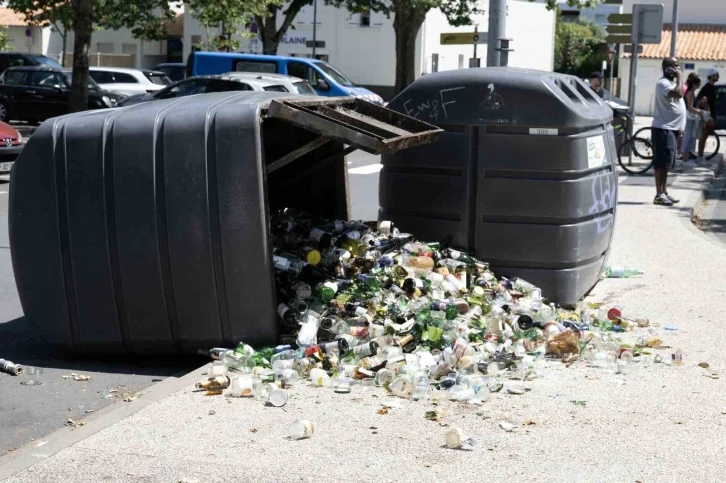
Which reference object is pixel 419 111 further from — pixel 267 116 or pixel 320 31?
pixel 320 31

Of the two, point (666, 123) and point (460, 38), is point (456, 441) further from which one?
point (460, 38)

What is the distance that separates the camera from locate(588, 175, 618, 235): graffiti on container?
7855 mm

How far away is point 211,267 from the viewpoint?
6.20m

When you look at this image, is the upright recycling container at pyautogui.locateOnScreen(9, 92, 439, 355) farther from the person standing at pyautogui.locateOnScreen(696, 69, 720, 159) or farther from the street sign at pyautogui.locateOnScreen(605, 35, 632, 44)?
the person standing at pyautogui.locateOnScreen(696, 69, 720, 159)

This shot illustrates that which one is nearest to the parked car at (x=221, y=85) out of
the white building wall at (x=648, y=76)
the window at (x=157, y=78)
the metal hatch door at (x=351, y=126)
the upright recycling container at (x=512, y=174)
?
the window at (x=157, y=78)

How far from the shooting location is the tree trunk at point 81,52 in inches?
996

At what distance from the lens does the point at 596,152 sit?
7.92 meters

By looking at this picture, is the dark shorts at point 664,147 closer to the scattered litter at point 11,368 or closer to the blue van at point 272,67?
the scattered litter at point 11,368

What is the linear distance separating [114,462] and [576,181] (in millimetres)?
4099

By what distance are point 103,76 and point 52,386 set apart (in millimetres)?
28597

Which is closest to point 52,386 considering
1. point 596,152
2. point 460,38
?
point 596,152

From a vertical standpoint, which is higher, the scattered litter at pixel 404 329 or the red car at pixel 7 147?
the scattered litter at pixel 404 329

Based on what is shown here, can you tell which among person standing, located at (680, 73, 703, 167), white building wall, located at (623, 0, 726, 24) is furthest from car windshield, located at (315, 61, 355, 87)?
white building wall, located at (623, 0, 726, 24)

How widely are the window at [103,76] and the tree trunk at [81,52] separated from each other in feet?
24.6
